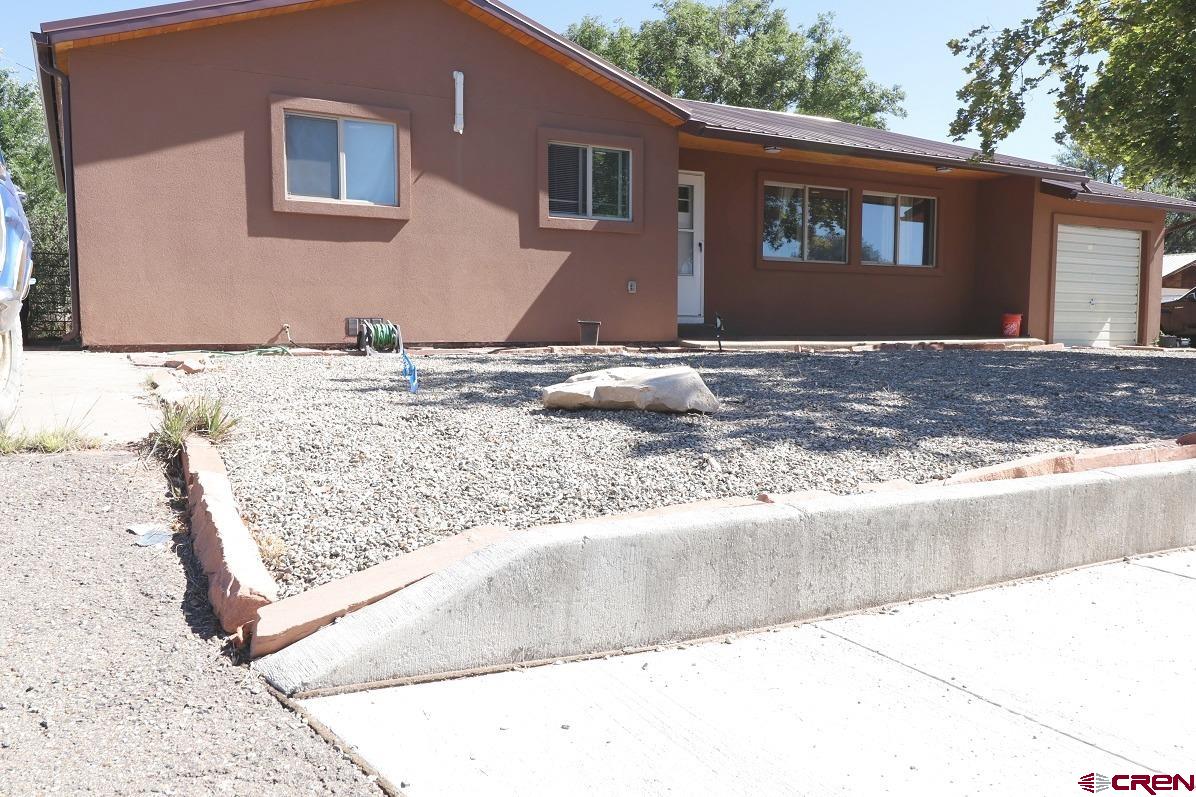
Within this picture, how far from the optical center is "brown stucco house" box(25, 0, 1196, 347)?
9672 mm

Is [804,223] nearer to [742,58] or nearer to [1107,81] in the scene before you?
[1107,81]

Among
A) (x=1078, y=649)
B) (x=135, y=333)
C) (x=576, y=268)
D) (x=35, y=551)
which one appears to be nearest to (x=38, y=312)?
(x=135, y=333)

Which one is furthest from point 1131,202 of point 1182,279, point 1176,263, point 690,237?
point 1176,263

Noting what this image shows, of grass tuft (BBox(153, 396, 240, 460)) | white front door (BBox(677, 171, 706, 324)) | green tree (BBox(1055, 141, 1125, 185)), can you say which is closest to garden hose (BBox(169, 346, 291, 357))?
grass tuft (BBox(153, 396, 240, 460))

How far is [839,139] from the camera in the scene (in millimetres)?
14156

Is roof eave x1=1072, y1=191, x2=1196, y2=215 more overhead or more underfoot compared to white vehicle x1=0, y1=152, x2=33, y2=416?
more overhead

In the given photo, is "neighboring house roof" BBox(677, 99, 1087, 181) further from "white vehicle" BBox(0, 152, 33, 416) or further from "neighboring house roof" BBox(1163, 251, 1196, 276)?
"neighboring house roof" BBox(1163, 251, 1196, 276)

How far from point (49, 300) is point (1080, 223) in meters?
17.7

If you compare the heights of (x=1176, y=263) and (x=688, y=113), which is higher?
(x=688, y=113)

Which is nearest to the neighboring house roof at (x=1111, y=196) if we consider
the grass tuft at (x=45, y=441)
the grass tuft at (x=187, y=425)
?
the grass tuft at (x=187, y=425)

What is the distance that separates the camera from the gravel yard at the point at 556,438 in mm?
4000

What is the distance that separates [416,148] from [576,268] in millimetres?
2562

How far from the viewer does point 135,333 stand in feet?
32.1

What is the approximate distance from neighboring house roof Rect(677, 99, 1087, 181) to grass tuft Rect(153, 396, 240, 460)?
349 inches
